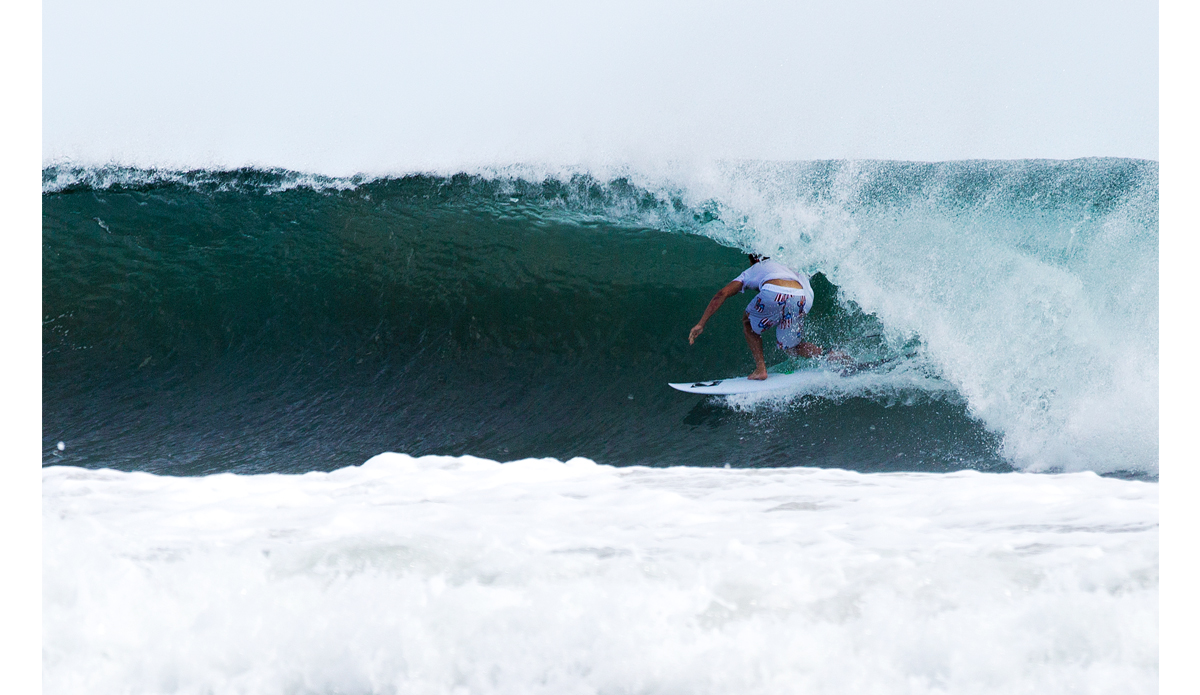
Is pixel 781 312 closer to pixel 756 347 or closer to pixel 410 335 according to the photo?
pixel 756 347

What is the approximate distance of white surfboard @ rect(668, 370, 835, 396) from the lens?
4449 mm

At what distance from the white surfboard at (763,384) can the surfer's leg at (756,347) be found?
0.13 feet

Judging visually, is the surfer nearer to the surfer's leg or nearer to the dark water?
the surfer's leg

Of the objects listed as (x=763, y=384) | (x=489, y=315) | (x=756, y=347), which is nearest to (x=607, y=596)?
(x=763, y=384)

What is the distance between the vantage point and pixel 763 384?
4.45m

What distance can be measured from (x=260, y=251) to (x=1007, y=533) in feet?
17.1

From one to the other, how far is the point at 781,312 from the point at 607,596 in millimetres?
2611

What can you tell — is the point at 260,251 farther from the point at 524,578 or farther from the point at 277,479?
the point at 524,578

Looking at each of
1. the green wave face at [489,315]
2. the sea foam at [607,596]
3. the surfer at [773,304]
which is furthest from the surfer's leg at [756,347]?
the sea foam at [607,596]

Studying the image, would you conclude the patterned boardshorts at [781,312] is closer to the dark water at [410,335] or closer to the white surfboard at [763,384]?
the white surfboard at [763,384]

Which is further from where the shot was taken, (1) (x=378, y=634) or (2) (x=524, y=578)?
(2) (x=524, y=578)

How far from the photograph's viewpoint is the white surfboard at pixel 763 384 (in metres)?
4.45

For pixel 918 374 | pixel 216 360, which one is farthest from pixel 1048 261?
pixel 216 360

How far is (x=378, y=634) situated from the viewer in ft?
6.96
